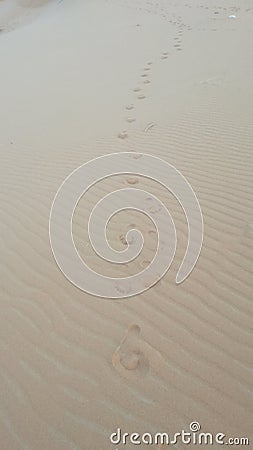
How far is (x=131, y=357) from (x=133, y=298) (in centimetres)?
40

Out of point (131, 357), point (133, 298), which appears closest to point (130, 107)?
point (133, 298)

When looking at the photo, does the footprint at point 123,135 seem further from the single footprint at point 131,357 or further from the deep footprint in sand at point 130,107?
the single footprint at point 131,357

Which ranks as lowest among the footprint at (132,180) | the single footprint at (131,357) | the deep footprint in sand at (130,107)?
the single footprint at (131,357)

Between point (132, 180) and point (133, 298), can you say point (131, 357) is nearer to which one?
point (133, 298)

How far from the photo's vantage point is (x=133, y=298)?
7.13ft

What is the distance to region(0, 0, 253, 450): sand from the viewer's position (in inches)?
66.4

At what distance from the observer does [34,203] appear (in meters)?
3.16

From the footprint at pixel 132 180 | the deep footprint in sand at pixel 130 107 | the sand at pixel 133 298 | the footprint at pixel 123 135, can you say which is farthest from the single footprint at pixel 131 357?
the deep footprint in sand at pixel 130 107

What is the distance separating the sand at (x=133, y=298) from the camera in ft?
5.53

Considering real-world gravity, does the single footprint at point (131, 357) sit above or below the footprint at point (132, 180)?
below

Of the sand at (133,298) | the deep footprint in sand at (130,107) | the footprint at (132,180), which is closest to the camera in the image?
the sand at (133,298)

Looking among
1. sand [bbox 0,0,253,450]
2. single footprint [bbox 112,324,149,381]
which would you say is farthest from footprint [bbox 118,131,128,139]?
single footprint [bbox 112,324,149,381]

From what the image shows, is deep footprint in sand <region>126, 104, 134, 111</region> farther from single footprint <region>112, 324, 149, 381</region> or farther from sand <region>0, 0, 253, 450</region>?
single footprint <region>112, 324, 149, 381</region>

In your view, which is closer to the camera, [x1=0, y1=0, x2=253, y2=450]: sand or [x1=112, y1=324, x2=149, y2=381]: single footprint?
[x1=0, y1=0, x2=253, y2=450]: sand
